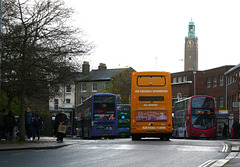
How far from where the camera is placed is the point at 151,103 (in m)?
28.2

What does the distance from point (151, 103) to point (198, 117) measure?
17278 millimetres

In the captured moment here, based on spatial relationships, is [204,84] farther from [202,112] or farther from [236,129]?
[202,112]

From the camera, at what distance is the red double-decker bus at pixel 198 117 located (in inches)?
1714

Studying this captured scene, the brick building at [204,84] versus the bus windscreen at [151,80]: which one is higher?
the brick building at [204,84]

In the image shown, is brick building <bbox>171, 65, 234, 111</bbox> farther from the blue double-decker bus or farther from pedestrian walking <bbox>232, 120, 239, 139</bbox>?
the blue double-decker bus

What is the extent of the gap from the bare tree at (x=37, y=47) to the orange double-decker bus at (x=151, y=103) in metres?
4.24

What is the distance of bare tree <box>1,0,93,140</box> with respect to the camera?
24.3m

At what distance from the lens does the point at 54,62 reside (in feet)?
81.5

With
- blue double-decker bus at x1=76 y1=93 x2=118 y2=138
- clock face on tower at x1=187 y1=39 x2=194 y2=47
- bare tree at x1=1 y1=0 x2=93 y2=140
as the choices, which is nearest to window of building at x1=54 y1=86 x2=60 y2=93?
bare tree at x1=1 y1=0 x2=93 y2=140

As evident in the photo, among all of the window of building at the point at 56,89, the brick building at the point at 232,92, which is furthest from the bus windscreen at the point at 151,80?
the brick building at the point at 232,92

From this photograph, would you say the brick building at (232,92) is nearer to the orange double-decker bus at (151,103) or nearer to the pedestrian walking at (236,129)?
the pedestrian walking at (236,129)

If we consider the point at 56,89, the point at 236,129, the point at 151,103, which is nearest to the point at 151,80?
the point at 151,103

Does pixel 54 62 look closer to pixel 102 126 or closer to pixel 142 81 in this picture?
pixel 142 81

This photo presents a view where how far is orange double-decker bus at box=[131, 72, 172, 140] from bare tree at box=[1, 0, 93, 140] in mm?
4244
